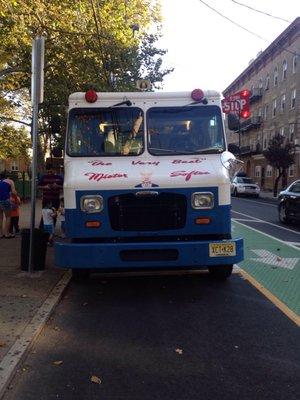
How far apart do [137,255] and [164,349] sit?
1.95 meters

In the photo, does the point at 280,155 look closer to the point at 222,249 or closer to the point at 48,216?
the point at 48,216

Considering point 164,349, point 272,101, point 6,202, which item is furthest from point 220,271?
point 272,101

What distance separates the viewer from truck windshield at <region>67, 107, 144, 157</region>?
773 cm

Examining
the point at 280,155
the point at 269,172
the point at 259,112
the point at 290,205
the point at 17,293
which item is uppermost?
the point at 259,112

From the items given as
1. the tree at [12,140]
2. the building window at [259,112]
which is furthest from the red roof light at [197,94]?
the building window at [259,112]

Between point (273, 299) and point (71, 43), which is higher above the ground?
point (71, 43)

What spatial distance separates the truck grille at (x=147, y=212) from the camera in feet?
23.0

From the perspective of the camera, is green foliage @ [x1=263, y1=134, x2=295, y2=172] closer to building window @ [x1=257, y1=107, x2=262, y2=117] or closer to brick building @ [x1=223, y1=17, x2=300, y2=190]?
brick building @ [x1=223, y1=17, x2=300, y2=190]

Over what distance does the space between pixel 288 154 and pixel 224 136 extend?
33164 millimetres

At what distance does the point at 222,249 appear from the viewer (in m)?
6.94

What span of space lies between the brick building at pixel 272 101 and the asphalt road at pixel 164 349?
36.8m

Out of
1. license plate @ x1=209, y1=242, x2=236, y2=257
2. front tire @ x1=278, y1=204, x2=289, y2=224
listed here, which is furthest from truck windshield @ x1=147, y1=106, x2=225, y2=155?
front tire @ x1=278, y1=204, x2=289, y2=224

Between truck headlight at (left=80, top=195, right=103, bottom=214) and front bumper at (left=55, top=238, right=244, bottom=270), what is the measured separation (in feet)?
1.46

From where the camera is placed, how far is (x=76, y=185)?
698 cm
